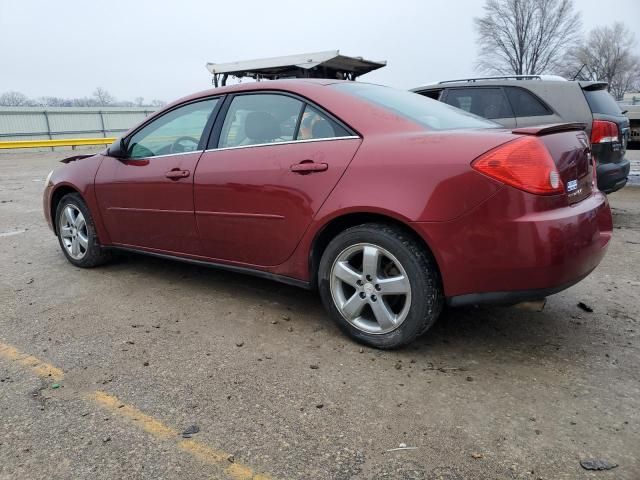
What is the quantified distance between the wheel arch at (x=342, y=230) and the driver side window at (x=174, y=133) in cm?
126

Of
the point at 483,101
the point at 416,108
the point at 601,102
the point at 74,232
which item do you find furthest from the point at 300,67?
the point at 416,108

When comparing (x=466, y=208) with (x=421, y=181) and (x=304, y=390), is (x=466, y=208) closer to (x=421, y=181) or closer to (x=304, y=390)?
(x=421, y=181)

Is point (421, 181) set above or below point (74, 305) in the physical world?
above

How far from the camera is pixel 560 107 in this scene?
5.91 meters

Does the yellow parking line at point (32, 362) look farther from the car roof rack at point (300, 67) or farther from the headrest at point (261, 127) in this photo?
the car roof rack at point (300, 67)

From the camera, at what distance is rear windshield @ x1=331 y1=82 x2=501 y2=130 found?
3.16 meters

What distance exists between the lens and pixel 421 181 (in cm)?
271

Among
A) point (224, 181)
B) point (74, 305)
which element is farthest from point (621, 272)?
point (74, 305)

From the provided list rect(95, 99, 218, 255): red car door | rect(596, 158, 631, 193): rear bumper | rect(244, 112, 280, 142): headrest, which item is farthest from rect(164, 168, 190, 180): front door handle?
rect(596, 158, 631, 193): rear bumper

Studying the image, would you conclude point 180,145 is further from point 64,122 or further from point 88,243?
point 64,122

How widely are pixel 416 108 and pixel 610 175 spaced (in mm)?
3429

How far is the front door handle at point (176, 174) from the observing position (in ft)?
12.3

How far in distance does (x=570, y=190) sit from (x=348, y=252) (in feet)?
3.90

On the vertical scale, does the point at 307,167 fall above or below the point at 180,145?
below
